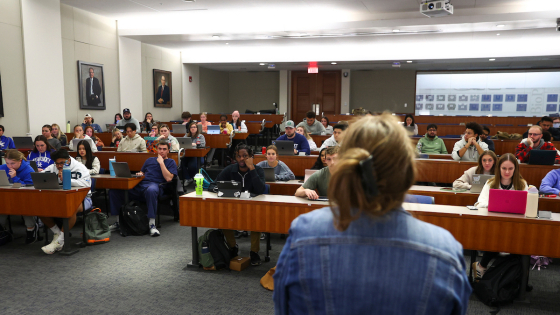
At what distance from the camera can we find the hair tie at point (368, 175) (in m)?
0.74

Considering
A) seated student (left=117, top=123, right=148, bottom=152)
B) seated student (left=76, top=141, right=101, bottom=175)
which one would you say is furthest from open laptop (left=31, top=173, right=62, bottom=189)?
seated student (left=117, top=123, right=148, bottom=152)

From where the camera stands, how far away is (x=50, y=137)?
7.79 m

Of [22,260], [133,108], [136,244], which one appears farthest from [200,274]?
[133,108]

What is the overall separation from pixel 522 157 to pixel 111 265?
565 centimetres

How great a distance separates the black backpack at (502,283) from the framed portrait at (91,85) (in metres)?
9.47

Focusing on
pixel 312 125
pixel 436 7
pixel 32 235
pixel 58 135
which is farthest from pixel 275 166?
pixel 58 135

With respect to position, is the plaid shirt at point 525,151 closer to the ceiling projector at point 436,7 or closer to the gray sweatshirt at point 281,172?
the ceiling projector at point 436,7

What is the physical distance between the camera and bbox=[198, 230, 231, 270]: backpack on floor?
12.8 ft

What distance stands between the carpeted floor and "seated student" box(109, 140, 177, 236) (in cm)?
68

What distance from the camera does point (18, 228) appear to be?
535 centimetres

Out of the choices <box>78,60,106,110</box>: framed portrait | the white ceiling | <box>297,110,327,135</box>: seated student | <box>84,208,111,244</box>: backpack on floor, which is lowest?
<box>84,208,111,244</box>: backpack on floor

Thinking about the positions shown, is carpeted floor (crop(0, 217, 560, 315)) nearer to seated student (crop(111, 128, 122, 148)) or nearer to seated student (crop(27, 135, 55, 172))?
seated student (crop(27, 135, 55, 172))

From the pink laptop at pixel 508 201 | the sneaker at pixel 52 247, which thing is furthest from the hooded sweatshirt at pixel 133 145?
the pink laptop at pixel 508 201

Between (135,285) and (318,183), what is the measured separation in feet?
6.35
